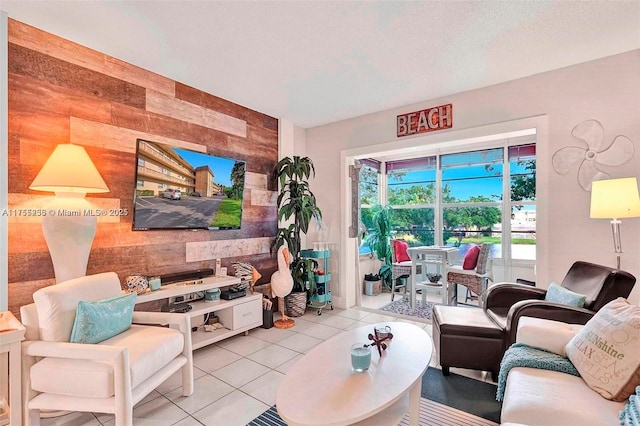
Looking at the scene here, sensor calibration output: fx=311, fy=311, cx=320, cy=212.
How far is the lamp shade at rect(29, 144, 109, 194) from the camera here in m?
2.10

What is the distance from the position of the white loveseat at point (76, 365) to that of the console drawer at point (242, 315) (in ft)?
3.79

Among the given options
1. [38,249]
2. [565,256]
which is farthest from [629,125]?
[38,249]

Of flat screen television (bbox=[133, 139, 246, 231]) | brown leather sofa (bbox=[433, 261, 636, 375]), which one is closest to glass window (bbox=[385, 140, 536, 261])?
brown leather sofa (bbox=[433, 261, 636, 375])

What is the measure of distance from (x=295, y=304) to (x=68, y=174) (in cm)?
280

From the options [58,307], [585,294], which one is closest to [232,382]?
[58,307]

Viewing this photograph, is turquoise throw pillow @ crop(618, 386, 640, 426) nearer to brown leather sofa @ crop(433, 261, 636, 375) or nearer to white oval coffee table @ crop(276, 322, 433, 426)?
white oval coffee table @ crop(276, 322, 433, 426)

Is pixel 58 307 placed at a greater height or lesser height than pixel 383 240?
lesser

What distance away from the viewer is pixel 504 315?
266cm

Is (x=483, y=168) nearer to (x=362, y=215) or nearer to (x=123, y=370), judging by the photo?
(x=362, y=215)

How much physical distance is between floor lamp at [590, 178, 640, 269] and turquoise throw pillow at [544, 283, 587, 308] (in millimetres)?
647

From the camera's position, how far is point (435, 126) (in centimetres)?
369

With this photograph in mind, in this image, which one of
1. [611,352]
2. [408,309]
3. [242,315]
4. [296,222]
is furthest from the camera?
[408,309]

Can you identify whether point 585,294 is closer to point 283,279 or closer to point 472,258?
point 472,258

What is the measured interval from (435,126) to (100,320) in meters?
3.69
